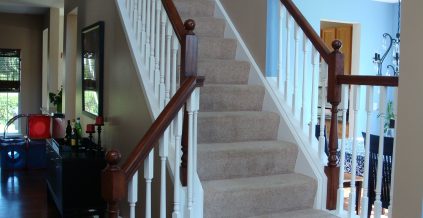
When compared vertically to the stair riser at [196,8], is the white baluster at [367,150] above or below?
below

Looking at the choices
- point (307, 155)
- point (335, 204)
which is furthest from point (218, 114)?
point (335, 204)

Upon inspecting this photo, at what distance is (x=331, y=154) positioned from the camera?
313 cm

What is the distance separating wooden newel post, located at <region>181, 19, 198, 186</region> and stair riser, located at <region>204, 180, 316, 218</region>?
263 millimetres

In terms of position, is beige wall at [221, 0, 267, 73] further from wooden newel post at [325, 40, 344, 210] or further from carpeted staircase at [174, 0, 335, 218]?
wooden newel post at [325, 40, 344, 210]

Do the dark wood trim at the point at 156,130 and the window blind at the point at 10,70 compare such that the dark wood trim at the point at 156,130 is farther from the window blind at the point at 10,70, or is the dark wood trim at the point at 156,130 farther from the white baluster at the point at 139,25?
the window blind at the point at 10,70

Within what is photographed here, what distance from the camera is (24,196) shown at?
18.7 feet

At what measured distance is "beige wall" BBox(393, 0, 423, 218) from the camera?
128 cm

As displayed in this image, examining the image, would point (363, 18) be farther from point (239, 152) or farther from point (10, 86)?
point (10, 86)

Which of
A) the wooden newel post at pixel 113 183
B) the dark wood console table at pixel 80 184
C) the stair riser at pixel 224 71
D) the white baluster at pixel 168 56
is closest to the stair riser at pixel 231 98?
the stair riser at pixel 224 71

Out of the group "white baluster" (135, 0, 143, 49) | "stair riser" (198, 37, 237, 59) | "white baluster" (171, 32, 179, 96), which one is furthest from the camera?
"stair riser" (198, 37, 237, 59)

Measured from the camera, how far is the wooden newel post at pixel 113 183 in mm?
2164

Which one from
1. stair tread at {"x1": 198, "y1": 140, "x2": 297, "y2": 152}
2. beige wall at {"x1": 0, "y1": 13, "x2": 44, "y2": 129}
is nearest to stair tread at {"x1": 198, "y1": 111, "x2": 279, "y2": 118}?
stair tread at {"x1": 198, "y1": 140, "x2": 297, "y2": 152}

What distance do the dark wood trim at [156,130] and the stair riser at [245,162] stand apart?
711 millimetres

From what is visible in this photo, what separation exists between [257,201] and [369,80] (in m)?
1.03
